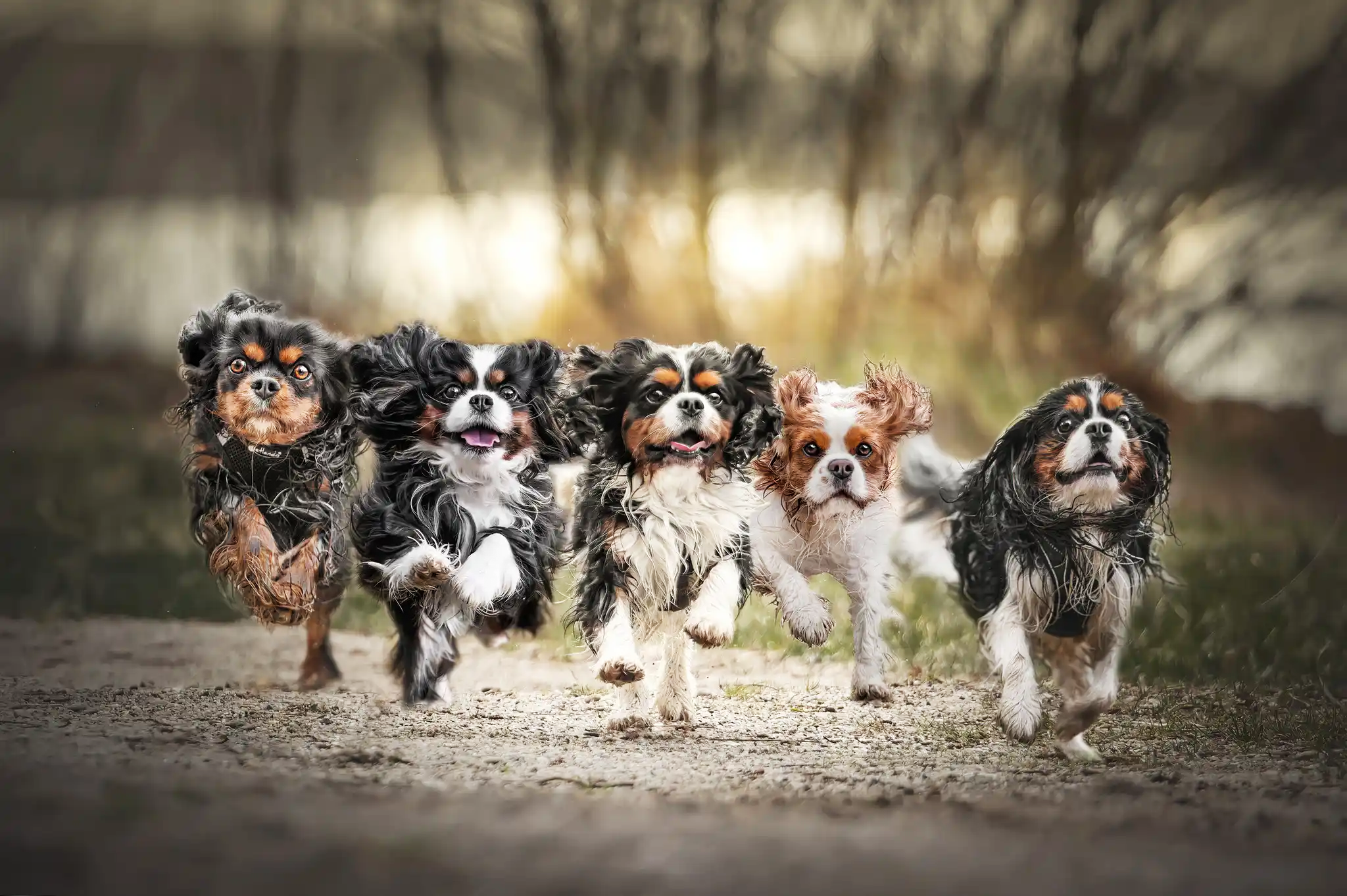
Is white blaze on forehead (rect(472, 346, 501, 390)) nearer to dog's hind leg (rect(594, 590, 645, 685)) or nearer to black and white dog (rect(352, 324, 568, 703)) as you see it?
black and white dog (rect(352, 324, 568, 703))

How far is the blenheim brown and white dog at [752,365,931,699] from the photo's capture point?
6.02 m

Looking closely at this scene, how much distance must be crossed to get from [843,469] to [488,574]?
1.61 meters

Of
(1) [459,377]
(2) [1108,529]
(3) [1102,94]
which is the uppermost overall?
(3) [1102,94]

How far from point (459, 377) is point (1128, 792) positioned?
3.29 meters

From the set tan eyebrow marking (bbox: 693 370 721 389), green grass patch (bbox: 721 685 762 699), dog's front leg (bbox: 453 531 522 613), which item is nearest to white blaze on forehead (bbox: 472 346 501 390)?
dog's front leg (bbox: 453 531 522 613)

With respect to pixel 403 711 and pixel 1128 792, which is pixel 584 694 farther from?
pixel 1128 792

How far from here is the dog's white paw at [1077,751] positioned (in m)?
6.04

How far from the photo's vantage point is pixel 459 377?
5891 mm

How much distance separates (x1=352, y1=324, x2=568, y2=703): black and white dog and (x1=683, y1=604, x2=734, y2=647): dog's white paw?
865mm

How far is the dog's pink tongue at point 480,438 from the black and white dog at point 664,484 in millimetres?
367

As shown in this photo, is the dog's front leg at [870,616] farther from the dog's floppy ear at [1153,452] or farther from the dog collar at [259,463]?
the dog collar at [259,463]

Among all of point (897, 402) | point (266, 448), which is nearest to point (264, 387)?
point (266, 448)

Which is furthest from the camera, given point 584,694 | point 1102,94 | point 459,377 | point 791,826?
point 1102,94

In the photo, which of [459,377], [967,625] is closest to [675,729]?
[459,377]
